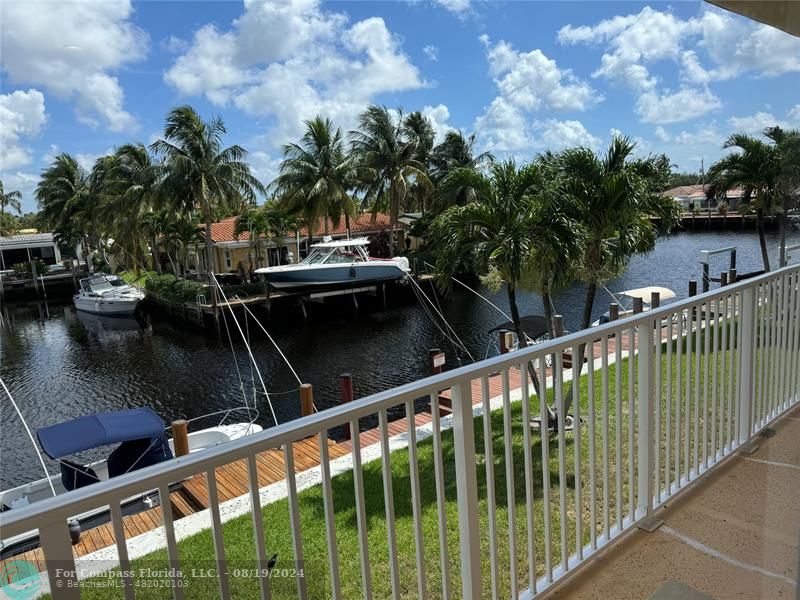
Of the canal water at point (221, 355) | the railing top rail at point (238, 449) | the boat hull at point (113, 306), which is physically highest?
the railing top rail at point (238, 449)

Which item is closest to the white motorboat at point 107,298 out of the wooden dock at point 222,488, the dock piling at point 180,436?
the dock piling at point 180,436

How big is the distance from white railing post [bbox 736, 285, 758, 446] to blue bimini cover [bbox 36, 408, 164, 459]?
6.18 meters

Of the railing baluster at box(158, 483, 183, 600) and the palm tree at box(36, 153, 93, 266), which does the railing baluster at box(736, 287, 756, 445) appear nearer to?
the railing baluster at box(158, 483, 183, 600)

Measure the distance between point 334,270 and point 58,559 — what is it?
23816 millimetres

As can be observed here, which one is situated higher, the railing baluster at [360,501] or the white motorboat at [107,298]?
the railing baluster at [360,501]

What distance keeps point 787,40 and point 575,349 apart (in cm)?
124

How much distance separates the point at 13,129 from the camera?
20.0 feet

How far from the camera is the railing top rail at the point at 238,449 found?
0.88 m

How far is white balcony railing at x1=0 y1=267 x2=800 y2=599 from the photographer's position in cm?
110

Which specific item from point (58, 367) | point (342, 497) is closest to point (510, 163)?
point (342, 497)

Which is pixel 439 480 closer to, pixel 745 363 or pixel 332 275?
pixel 745 363

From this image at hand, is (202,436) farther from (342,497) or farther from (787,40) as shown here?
(787,40)

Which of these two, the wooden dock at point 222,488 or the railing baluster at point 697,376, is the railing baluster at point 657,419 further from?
the wooden dock at point 222,488

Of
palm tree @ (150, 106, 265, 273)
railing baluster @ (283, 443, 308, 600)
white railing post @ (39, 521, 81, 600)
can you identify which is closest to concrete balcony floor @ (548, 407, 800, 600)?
railing baluster @ (283, 443, 308, 600)
